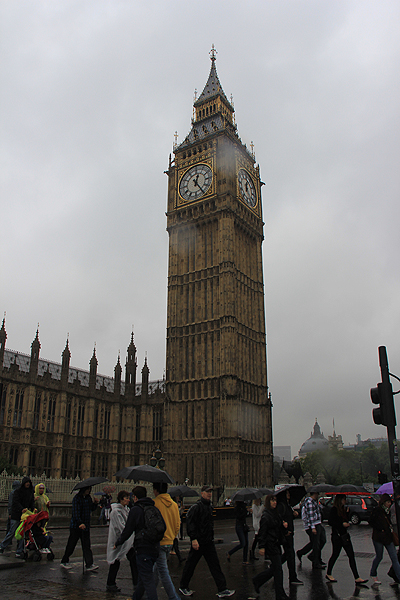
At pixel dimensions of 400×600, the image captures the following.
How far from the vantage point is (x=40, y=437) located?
4406 cm

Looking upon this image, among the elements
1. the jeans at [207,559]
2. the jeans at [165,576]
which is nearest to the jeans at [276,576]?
the jeans at [207,559]

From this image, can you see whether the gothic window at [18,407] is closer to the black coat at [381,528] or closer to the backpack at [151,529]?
the black coat at [381,528]

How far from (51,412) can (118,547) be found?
3936 cm

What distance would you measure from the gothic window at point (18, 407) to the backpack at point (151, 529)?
39.3 meters

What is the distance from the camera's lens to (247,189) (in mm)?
56188

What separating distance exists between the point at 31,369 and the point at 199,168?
90.7 ft

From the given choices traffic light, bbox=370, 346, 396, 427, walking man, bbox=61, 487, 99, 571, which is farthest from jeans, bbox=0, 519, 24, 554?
traffic light, bbox=370, 346, 396, 427

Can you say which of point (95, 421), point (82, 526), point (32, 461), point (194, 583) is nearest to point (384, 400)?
point (194, 583)

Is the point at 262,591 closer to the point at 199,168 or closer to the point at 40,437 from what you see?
the point at 40,437

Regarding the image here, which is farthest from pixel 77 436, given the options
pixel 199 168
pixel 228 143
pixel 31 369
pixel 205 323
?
pixel 228 143

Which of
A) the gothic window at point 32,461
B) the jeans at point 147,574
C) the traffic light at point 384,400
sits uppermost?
the traffic light at point 384,400

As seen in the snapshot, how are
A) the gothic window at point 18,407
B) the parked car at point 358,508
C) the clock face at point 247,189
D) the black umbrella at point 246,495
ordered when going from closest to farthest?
1. the black umbrella at point 246,495
2. the parked car at point 358,508
3. the gothic window at point 18,407
4. the clock face at point 247,189

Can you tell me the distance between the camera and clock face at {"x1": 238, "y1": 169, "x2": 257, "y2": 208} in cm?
5484

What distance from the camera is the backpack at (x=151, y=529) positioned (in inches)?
275
